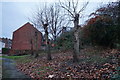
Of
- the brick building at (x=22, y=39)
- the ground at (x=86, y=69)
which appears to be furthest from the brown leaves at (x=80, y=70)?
the brick building at (x=22, y=39)

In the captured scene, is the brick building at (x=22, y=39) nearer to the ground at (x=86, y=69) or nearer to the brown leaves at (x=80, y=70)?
the ground at (x=86, y=69)

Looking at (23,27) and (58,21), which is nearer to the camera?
(58,21)

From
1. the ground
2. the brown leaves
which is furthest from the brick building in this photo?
the brown leaves

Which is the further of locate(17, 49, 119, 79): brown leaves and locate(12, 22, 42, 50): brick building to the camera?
locate(12, 22, 42, 50): brick building

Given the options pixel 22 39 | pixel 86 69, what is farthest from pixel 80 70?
pixel 22 39

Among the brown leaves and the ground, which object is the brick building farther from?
the brown leaves

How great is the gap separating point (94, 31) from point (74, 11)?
3183mm

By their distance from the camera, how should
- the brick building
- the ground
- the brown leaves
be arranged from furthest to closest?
the brick building → the brown leaves → the ground

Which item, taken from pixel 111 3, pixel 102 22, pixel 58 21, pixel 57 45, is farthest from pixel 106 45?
pixel 58 21

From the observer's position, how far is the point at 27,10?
15773mm

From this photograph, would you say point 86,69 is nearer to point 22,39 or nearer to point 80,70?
point 80,70

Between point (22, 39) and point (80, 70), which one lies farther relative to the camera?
point (22, 39)

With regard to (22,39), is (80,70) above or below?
below

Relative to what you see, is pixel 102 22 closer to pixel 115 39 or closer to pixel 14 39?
pixel 115 39
